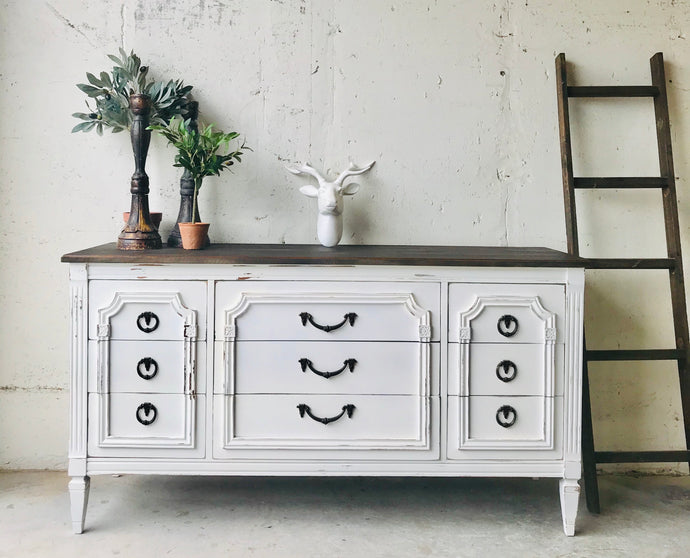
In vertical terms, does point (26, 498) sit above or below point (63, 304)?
below

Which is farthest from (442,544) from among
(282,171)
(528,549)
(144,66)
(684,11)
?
(684,11)

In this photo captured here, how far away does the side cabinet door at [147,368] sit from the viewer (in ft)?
8.48

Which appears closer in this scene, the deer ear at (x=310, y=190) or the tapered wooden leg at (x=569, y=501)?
the tapered wooden leg at (x=569, y=501)

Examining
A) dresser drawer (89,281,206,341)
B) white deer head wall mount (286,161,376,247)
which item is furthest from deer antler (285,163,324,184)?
dresser drawer (89,281,206,341)

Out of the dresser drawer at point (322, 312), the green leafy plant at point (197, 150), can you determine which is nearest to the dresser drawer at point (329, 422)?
the dresser drawer at point (322, 312)

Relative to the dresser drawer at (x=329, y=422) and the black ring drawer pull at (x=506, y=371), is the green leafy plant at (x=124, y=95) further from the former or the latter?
the black ring drawer pull at (x=506, y=371)

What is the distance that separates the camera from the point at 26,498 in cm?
296

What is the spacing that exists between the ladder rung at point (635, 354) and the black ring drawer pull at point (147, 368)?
1744 mm

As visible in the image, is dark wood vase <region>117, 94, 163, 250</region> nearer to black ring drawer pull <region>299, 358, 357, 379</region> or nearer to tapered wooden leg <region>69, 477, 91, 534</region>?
black ring drawer pull <region>299, 358, 357, 379</region>

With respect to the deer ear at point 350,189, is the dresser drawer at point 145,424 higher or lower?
lower

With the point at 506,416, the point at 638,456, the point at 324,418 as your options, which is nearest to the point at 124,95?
the point at 324,418

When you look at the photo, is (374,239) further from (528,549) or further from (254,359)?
(528,549)

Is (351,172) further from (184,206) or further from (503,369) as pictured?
(503,369)

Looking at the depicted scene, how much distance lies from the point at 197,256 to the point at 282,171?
803 mm
